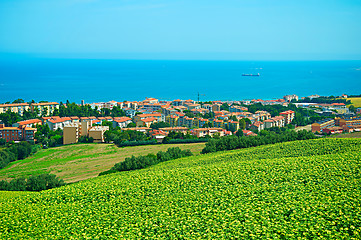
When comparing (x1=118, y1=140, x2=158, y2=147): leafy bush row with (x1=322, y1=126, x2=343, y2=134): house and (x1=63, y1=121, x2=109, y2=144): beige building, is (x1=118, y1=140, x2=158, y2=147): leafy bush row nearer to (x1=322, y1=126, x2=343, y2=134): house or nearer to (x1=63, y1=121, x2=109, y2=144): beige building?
(x1=63, y1=121, x2=109, y2=144): beige building

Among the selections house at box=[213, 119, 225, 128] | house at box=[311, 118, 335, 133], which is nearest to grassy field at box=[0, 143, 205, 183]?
house at box=[213, 119, 225, 128]

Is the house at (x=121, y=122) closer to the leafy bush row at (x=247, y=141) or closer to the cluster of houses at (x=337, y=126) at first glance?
the leafy bush row at (x=247, y=141)

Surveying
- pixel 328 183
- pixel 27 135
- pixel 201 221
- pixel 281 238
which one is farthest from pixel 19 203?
pixel 27 135

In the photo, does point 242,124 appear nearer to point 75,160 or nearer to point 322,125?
point 322,125

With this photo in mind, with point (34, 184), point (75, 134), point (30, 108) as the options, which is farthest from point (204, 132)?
point (30, 108)

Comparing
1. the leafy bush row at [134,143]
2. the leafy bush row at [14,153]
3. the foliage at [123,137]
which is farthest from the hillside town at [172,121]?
the leafy bush row at [14,153]

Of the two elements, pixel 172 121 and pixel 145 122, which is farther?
pixel 172 121
